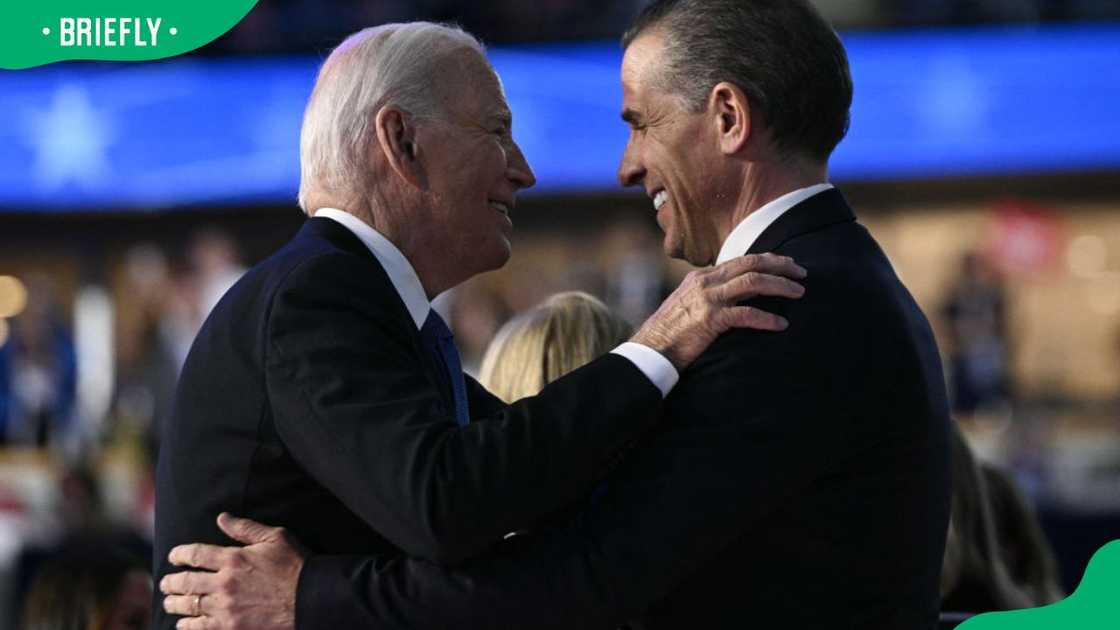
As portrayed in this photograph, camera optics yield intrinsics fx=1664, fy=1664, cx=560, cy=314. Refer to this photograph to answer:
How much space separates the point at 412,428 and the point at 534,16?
11257 millimetres

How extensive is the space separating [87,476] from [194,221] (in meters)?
6.77

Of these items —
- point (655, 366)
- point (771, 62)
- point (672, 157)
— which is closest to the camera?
point (655, 366)

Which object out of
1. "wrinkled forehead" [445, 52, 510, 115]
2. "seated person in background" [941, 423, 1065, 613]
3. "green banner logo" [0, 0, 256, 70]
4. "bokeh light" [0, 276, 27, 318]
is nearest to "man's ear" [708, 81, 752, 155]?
"wrinkled forehead" [445, 52, 510, 115]

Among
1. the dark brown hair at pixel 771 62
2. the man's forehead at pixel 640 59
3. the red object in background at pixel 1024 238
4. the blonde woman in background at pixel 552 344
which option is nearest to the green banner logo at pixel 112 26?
the blonde woman in background at pixel 552 344

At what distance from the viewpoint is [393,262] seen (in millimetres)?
2301

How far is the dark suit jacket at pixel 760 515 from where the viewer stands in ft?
6.77

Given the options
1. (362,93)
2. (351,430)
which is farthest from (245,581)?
(362,93)

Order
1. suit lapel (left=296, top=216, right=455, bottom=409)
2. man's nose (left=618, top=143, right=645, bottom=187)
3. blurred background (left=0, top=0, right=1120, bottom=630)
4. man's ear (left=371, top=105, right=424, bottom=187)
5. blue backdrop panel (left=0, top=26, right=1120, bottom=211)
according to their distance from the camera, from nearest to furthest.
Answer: suit lapel (left=296, top=216, right=455, bottom=409), man's ear (left=371, top=105, right=424, bottom=187), man's nose (left=618, top=143, right=645, bottom=187), blurred background (left=0, top=0, right=1120, bottom=630), blue backdrop panel (left=0, top=26, right=1120, bottom=211)

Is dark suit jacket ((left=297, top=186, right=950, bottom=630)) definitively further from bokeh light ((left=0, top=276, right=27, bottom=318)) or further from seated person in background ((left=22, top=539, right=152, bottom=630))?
bokeh light ((left=0, top=276, right=27, bottom=318))

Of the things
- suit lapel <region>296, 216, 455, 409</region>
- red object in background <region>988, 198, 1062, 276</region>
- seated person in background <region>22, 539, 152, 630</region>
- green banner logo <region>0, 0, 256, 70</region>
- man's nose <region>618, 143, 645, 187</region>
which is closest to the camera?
suit lapel <region>296, 216, 455, 409</region>

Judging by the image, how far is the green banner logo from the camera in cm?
416

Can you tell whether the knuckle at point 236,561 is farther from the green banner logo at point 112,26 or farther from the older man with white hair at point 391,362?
the green banner logo at point 112,26

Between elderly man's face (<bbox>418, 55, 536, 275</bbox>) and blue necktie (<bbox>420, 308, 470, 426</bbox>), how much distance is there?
10 cm

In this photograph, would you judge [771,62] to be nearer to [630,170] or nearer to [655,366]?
[630,170]
